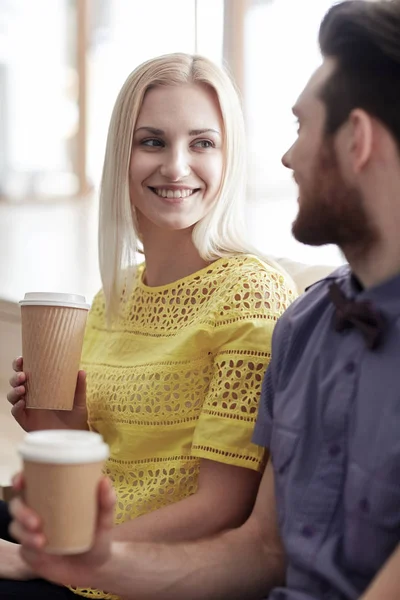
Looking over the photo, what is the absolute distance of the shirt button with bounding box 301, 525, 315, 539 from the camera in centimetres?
118

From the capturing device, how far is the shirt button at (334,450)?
1.17 metres

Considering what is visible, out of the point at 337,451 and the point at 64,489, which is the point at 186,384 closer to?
the point at 337,451

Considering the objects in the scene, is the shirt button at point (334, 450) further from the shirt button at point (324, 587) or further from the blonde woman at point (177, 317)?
the blonde woman at point (177, 317)

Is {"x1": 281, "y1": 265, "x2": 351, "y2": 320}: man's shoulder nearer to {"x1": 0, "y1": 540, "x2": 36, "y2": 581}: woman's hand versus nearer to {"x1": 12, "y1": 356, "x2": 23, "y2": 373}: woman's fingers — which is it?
{"x1": 12, "y1": 356, "x2": 23, "y2": 373}: woman's fingers

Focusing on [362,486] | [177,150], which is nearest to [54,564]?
[362,486]

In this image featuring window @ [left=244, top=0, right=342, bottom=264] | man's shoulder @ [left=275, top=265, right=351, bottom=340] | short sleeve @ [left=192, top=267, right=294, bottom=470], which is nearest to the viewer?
man's shoulder @ [left=275, top=265, right=351, bottom=340]

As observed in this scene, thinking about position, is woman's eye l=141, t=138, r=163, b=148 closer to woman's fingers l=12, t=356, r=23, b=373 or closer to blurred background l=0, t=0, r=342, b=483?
woman's fingers l=12, t=356, r=23, b=373

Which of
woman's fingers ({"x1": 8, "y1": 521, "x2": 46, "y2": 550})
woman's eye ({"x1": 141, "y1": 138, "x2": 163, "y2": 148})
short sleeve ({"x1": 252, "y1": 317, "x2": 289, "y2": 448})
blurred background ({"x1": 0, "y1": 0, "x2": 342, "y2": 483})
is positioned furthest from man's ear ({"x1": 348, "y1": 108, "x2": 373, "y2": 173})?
blurred background ({"x1": 0, "y1": 0, "x2": 342, "y2": 483})

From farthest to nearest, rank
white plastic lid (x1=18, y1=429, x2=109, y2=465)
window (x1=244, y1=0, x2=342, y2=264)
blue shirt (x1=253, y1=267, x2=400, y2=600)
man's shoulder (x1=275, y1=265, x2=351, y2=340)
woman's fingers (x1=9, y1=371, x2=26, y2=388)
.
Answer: window (x1=244, y1=0, x2=342, y2=264)
woman's fingers (x1=9, y1=371, x2=26, y2=388)
man's shoulder (x1=275, y1=265, x2=351, y2=340)
blue shirt (x1=253, y1=267, x2=400, y2=600)
white plastic lid (x1=18, y1=429, x2=109, y2=465)

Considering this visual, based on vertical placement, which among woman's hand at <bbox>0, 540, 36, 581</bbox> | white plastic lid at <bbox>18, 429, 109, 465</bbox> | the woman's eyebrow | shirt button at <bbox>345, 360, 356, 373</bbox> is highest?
the woman's eyebrow

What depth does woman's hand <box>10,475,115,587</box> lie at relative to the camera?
3.34ft

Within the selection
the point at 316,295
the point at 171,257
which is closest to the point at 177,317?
the point at 171,257

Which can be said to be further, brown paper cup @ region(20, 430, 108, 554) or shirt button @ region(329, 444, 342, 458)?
shirt button @ region(329, 444, 342, 458)

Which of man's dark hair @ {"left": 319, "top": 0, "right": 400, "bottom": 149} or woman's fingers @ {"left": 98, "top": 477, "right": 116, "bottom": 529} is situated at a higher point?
man's dark hair @ {"left": 319, "top": 0, "right": 400, "bottom": 149}
